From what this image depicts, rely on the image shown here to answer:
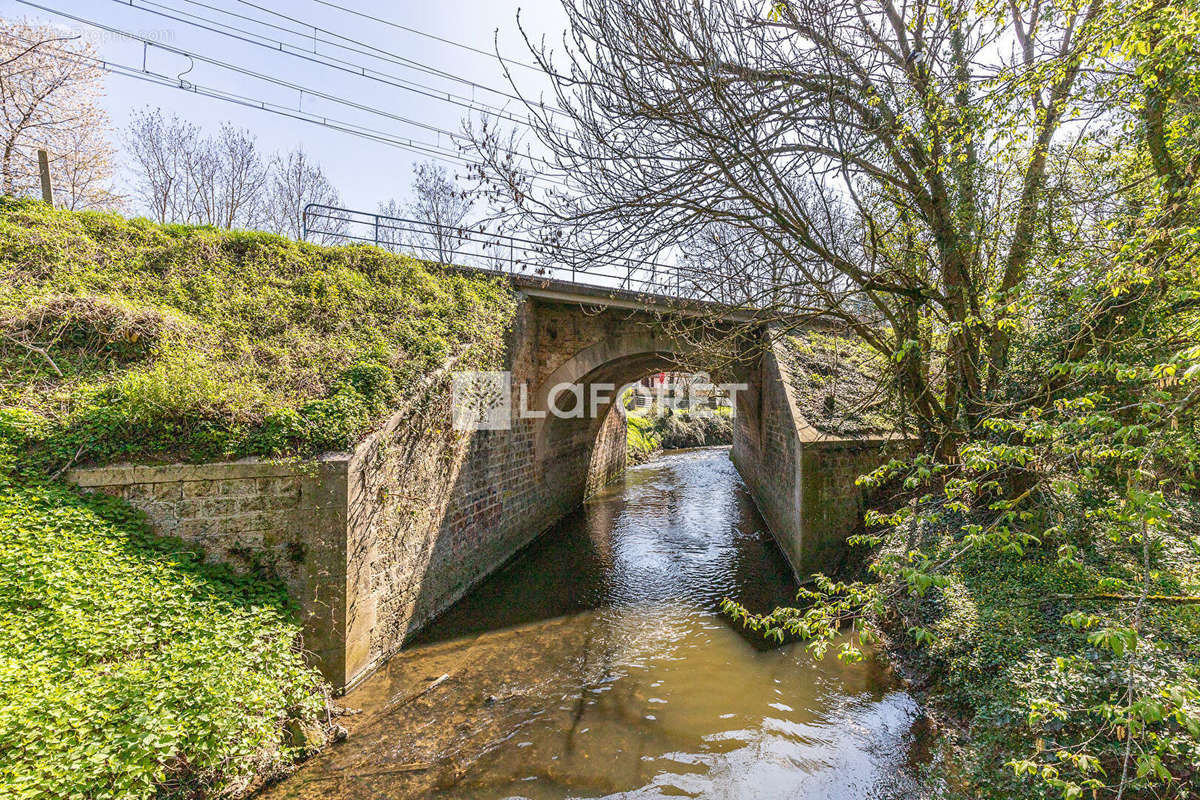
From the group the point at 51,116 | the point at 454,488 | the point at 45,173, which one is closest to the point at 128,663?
the point at 454,488

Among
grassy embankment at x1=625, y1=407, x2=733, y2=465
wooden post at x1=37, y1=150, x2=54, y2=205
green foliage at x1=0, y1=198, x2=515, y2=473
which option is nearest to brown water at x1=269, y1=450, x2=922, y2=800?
green foliage at x1=0, y1=198, x2=515, y2=473

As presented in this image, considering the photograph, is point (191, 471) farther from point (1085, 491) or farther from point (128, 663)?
point (1085, 491)

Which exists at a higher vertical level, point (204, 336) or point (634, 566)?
point (204, 336)

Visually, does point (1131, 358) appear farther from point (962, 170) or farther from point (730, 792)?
point (730, 792)

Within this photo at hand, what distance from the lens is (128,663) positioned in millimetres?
3523

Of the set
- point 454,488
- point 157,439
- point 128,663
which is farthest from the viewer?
point 454,488

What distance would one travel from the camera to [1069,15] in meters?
4.30

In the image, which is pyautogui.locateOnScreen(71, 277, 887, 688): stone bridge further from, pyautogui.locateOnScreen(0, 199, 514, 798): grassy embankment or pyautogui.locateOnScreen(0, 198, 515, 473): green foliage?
pyautogui.locateOnScreen(0, 198, 515, 473): green foliage

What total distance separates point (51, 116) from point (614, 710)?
723 inches

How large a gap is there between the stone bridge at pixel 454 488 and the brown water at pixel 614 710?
0.79 m

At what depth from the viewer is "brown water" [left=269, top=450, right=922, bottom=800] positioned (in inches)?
159

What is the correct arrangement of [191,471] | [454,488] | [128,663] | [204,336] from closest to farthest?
1. [128,663]
2. [191,471]
3. [204,336]
4. [454,488]

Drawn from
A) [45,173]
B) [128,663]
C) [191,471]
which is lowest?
[128,663]

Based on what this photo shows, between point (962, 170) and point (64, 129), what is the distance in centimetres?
1955
